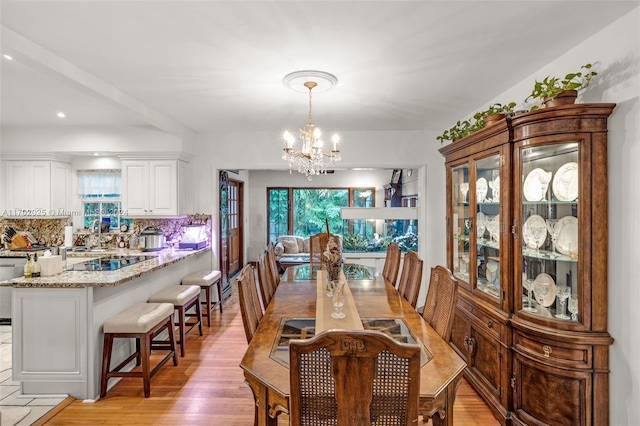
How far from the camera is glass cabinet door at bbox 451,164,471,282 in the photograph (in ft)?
10.3

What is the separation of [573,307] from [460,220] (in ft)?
4.17

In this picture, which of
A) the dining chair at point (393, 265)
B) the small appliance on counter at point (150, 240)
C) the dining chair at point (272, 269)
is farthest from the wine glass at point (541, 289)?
the small appliance on counter at point (150, 240)

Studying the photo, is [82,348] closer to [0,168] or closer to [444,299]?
[444,299]

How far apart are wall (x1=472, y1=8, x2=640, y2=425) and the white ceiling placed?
0.70ft

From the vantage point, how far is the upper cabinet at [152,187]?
4.71 meters

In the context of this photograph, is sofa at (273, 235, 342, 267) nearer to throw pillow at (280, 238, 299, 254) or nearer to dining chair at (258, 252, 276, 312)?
throw pillow at (280, 238, 299, 254)

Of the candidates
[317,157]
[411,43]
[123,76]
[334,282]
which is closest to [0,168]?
[123,76]

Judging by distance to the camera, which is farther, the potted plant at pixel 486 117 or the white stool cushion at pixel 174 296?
the white stool cushion at pixel 174 296

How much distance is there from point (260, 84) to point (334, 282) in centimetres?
182

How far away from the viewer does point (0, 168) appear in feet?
15.6

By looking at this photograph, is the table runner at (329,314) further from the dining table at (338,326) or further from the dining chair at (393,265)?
the dining chair at (393,265)

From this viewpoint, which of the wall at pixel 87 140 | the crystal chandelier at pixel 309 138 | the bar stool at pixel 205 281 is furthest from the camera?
the wall at pixel 87 140

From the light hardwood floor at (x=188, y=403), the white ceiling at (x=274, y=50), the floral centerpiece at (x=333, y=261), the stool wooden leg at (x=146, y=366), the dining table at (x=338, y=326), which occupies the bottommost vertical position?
the light hardwood floor at (x=188, y=403)

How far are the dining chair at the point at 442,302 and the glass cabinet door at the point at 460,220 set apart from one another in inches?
36.5
